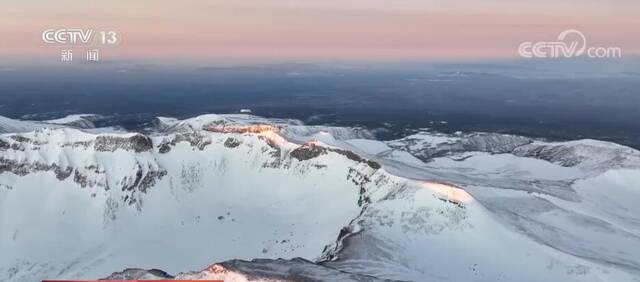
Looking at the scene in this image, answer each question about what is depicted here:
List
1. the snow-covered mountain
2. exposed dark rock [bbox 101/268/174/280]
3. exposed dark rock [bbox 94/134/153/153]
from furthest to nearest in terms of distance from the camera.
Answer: exposed dark rock [bbox 94/134/153/153]
the snow-covered mountain
exposed dark rock [bbox 101/268/174/280]

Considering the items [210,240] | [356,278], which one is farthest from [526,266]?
[210,240]

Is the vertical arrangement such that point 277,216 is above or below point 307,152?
below

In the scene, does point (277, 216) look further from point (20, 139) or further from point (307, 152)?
point (20, 139)

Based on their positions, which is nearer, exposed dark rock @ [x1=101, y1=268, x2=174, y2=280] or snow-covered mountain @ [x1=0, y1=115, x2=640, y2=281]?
exposed dark rock @ [x1=101, y1=268, x2=174, y2=280]

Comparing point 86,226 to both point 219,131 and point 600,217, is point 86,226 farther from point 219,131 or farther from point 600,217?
point 600,217

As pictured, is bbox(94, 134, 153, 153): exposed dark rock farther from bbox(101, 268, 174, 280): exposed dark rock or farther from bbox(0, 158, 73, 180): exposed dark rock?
bbox(101, 268, 174, 280): exposed dark rock

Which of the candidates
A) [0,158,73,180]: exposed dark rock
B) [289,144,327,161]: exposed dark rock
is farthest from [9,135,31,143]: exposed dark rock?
[289,144,327,161]: exposed dark rock

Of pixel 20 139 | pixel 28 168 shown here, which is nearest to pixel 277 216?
pixel 28 168

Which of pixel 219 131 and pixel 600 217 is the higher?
pixel 219 131

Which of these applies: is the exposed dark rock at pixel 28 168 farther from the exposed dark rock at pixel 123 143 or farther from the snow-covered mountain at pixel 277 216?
the exposed dark rock at pixel 123 143
